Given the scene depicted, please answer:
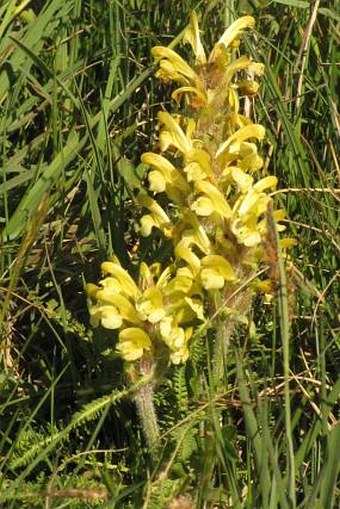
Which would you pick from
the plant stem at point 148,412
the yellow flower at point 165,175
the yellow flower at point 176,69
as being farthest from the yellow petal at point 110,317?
the yellow flower at point 176,69

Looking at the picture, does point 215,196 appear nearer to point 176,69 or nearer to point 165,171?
point 165,171

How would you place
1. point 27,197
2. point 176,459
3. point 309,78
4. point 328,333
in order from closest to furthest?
point 176,459, point 328,333, point 27,197, point 309,78

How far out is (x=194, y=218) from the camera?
71.7 inches

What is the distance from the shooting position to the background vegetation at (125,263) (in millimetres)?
1651

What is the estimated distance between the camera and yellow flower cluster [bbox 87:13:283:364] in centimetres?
175

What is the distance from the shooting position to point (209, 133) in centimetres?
188

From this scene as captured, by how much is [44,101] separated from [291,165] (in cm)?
56

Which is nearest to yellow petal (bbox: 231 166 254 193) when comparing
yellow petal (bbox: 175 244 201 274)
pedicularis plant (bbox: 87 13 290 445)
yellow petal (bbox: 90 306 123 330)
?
pedicularis plant (bbox: 87 13 290 445)

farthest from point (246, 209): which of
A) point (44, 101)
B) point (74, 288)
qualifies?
point (44, 101)

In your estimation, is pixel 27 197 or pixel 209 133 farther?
pixel 27 197

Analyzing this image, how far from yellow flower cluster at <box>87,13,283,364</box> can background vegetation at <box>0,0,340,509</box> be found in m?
0.10

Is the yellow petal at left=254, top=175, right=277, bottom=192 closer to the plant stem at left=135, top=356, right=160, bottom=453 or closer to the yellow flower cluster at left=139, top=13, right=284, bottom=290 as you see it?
the yellow flower cluster at left=139, top=13, right=284, bottom=290

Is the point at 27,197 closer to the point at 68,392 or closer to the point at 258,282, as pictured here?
the point at 68,392

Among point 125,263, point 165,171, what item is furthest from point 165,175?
point 125,263
